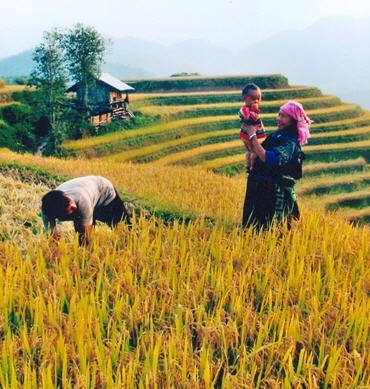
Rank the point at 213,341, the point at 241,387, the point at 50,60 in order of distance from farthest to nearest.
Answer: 1. the point at 50,60
2. the point at 213,341
3. the point at 241,387

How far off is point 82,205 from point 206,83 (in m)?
32.6

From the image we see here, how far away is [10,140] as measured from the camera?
1811 centimetres

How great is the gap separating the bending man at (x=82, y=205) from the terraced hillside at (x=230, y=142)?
1331 centimetres

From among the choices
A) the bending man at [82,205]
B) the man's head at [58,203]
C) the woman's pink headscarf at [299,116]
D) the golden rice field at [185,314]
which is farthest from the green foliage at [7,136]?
the woman's pink headscarf at [299,116]

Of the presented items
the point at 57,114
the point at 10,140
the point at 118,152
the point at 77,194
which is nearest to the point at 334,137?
the point at 118,152

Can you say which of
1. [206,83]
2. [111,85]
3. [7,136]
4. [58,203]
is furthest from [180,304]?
[206,83]

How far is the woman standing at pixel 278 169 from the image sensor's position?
3887 mm

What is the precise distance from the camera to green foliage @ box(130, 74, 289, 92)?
3497 centimetres

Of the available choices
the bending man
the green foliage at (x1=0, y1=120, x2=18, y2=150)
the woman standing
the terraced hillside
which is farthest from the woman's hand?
the green foliage at (x1=0, y1=120, x2=18, y2=150)

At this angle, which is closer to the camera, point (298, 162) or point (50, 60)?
point (298, 162)

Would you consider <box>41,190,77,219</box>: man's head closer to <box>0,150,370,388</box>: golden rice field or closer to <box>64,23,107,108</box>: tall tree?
<box>0,150,370,388</box>: golden rice field

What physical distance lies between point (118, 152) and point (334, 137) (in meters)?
12.8

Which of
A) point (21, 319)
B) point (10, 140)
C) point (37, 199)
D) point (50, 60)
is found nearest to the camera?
point (21, 319)

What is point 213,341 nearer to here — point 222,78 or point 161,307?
point 161,307
